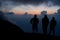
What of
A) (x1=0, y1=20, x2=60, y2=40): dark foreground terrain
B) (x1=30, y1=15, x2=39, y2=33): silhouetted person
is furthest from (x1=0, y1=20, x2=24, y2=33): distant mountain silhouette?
(x1=30, y1=15, x2=39, y2=33): silhouetted person

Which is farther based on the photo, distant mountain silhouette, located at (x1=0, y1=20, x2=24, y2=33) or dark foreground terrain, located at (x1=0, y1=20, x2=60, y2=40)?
distant mountain silhouette, located at (x1=0, y1=20, x2=24, y2=33)

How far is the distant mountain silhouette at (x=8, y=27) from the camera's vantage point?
75.2ft

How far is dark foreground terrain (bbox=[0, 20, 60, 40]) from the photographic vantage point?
66.7 ft

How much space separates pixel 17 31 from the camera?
22.7 m

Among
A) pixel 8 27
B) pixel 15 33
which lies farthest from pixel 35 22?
pixel 8 27

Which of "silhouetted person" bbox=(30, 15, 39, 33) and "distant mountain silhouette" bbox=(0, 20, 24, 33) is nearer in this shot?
"silhouetted person" bbox=(30, 15, 39, 33)

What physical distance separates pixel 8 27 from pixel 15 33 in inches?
81.8

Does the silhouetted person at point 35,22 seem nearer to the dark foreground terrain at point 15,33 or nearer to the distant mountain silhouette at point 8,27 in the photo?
the dark foreground terrain at point 15,33

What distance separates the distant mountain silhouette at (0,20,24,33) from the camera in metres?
22.9

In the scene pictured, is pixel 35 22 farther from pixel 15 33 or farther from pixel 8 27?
pixel 8 27

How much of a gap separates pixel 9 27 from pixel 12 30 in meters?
0.77

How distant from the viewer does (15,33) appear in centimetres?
2169

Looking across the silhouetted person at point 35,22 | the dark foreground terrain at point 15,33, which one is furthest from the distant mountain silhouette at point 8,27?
the silhouetted person at point 35,22

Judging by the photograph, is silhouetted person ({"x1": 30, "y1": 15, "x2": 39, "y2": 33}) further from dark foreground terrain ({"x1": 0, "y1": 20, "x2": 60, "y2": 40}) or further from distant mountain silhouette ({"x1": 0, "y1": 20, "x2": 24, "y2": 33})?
distant mountain silhouette ({"x1": 0, "y1": 20, "x2": 24, "y2": 33})
